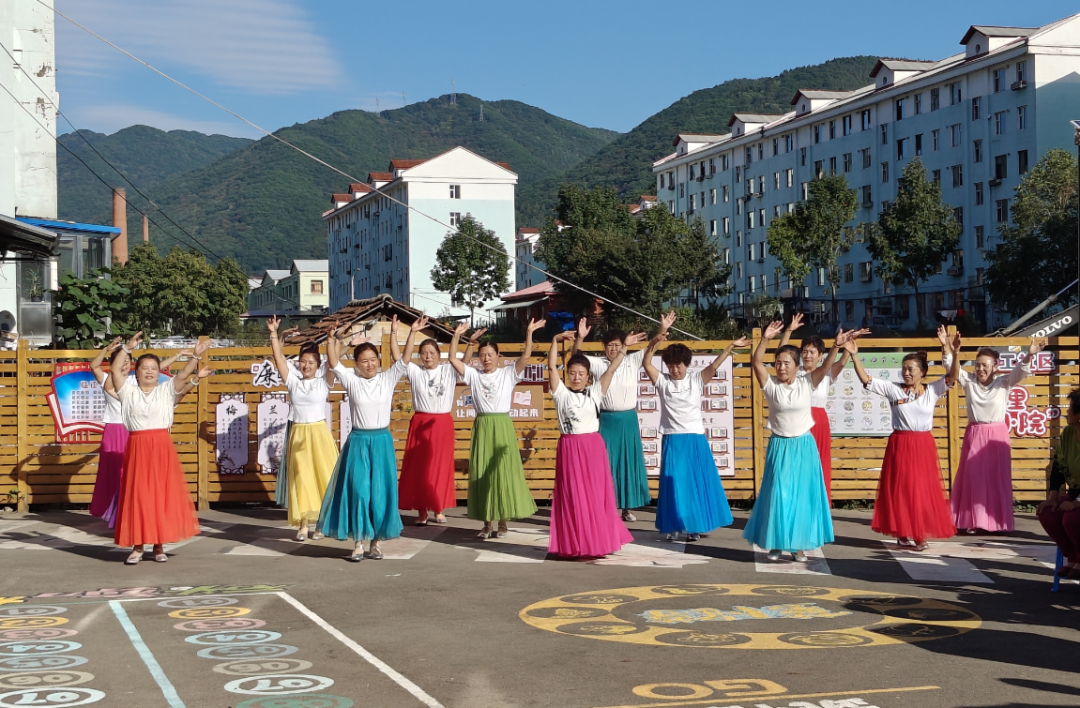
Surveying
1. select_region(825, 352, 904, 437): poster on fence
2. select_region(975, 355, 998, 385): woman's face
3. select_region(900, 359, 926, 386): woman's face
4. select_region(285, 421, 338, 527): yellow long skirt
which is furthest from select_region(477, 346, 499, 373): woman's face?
select_region(975, 355, 998, 385): woman's face

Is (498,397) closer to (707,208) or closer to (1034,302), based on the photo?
(1034,302)

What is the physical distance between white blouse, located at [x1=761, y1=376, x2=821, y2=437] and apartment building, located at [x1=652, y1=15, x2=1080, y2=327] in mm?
49224

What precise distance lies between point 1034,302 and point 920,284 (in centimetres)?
1572

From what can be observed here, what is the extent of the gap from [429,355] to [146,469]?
328 cm

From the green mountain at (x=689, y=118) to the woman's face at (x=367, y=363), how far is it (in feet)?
481

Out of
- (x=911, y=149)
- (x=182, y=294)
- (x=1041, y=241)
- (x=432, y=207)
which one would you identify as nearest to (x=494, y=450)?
(x=1041, y=241)

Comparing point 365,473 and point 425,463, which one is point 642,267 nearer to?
point 425,463

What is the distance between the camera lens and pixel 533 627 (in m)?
7.83

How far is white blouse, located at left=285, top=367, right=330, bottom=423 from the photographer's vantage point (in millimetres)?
11961

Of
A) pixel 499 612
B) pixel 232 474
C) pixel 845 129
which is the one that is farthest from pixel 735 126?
pixel 499 612

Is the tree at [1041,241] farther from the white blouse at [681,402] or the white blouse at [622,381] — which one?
the white blouse at [681,402]

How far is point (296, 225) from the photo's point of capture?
182125mm

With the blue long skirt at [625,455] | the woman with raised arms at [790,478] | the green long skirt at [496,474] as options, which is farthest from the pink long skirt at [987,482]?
the green long skirt at [496,474]

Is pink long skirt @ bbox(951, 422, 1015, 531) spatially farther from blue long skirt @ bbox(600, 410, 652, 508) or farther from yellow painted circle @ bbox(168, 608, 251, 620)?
yellow painted circle @ bbox(168, 608, 251, 620)
